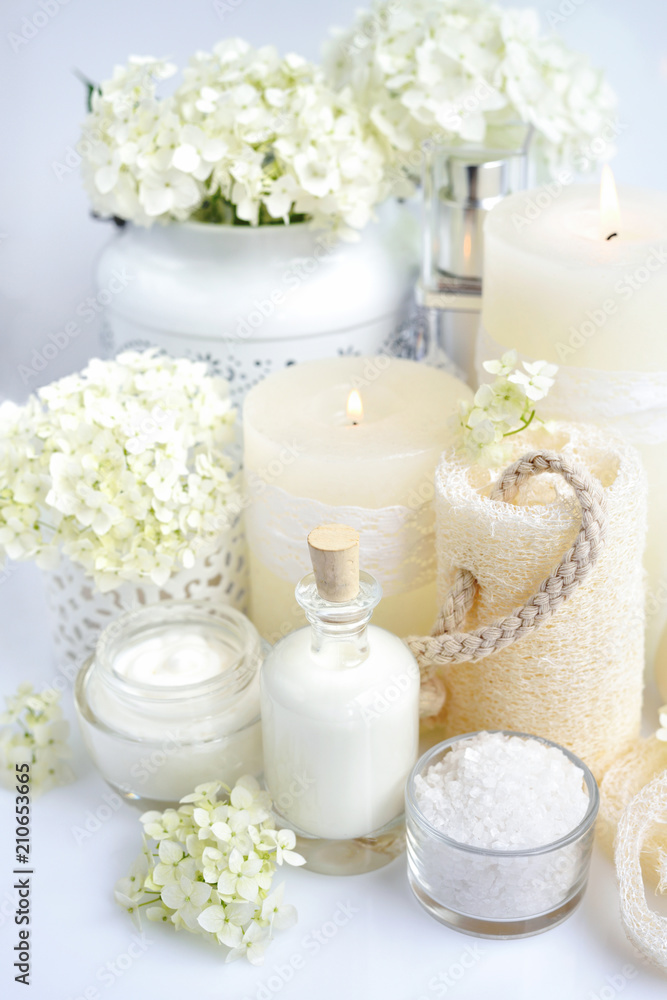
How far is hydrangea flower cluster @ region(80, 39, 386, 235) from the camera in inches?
30.4

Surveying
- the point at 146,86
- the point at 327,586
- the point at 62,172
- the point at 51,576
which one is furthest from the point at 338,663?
the point at 62,172

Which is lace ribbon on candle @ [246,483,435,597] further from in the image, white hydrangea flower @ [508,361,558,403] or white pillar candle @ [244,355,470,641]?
white hydrangea flower @ [508,361,558,403]

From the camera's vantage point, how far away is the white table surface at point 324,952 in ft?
1.81

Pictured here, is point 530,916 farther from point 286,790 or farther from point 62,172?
point 62,172

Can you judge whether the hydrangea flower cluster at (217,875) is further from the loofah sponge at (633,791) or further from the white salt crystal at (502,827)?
the loofah sponge at (633,791)

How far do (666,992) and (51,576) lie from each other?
0.52 meters

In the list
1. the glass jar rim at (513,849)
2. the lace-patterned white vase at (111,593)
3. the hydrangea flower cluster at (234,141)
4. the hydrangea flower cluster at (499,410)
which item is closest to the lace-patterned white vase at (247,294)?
the hydrangea flower cluster at (234,141)

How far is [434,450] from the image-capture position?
679 mm

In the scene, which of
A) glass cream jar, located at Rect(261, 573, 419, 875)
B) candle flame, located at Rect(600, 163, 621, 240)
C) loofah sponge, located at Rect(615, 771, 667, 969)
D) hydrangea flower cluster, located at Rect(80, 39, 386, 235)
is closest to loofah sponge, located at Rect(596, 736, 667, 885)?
loofah sponge, located at Rect(615, 771, 667, 969)

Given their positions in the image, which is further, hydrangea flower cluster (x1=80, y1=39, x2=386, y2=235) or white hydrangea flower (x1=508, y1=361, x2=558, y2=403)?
hydrangea flower cluster (x1=80, y1=39, x2=386, y2=235)

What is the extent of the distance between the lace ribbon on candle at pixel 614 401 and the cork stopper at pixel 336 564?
20 centimetres

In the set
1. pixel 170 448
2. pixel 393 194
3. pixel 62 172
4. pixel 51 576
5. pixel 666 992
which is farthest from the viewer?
pixel 62 172

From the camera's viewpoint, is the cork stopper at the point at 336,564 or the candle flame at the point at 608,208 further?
the candle flame at the point at 608,208

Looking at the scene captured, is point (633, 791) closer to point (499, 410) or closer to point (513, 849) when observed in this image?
point (513, 849)
